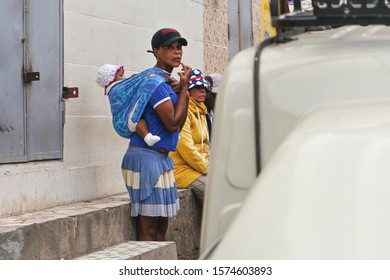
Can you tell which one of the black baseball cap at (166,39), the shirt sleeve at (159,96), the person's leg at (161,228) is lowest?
the person's leg at (161,228)

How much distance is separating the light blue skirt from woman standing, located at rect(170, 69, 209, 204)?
43.3 inches

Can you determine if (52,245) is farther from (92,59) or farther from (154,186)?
(92,59)

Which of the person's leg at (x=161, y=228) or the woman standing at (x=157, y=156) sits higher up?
the woman standing at (x=157, y=156)

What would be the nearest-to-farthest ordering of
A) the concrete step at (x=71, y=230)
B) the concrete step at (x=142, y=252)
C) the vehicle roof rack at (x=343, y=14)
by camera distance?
the vehicle roof rack at (x=343, y=14), the concrete step at (x=142, y=252), the concrete step at (x=71, y=230)

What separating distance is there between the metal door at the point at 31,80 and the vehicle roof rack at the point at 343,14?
4089 mm

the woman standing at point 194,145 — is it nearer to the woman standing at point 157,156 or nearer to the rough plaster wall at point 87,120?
the rough plaster wall at point 87,120

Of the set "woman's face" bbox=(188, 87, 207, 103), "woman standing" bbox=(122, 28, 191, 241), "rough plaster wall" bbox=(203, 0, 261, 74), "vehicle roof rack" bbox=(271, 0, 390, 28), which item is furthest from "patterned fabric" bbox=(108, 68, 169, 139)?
"vehicle roof rack" bbox=(271, 0, 390, 28)

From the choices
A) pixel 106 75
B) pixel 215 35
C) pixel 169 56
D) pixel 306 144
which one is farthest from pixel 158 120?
pixel 306 144

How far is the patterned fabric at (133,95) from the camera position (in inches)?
259

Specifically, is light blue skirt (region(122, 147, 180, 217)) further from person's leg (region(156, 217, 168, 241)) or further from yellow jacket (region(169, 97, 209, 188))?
yellow jacket (region(169, 97, 209, 188))

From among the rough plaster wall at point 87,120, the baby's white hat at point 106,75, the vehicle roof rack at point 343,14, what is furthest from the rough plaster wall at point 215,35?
the vehicle roof rack at point 343,14

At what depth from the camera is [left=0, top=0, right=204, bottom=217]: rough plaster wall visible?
21.4ft
